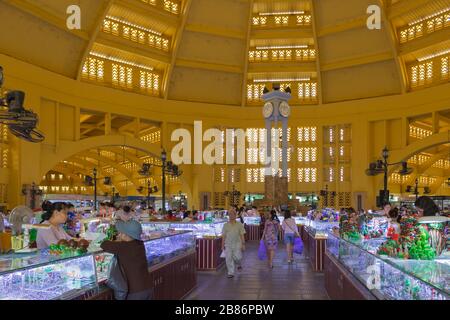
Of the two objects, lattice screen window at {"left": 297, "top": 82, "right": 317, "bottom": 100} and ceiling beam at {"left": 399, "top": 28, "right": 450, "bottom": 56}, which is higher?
ceiling beam at {"left": 399, "top": 28, "right": 450, "bottom": 56}

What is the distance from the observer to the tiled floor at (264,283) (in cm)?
888

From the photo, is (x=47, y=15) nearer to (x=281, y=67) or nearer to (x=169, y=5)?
(x=169, y=5)

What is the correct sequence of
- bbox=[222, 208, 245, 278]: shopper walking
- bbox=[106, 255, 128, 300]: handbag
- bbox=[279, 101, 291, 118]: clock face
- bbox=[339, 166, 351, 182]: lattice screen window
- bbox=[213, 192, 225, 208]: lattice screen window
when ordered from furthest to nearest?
1. bbox=[213, 192, 225, 208]: lattice screen window
2. bbox=[339, 166, 351, 182]: lattice screen window
3. bbox=[279, 101, 291, 118]: clock face
4. bbox=[222, 208, 245, 278]: shopper walking
5. bbox=[106, 255, 128, 300]: handbag

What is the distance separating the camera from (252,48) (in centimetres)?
3328

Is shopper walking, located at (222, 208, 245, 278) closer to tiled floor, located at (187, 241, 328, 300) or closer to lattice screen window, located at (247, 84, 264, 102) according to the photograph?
tiled floor, located at (187, 241, 328, 300)

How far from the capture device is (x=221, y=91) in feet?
110

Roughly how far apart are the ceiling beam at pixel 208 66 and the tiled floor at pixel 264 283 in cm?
1975

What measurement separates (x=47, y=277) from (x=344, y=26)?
93.2 feet

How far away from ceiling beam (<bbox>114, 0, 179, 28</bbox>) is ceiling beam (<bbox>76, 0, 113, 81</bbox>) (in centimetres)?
105

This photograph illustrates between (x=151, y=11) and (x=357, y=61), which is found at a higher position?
(x=151, y=11)

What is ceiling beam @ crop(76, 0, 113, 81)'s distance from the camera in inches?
1013

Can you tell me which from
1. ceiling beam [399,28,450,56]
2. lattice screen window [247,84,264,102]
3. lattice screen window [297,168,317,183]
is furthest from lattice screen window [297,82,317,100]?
ceiling beam [399,28,450,56]

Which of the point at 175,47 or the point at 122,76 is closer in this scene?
the point at 122,76

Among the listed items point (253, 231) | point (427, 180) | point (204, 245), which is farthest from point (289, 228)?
point (427, 180)
